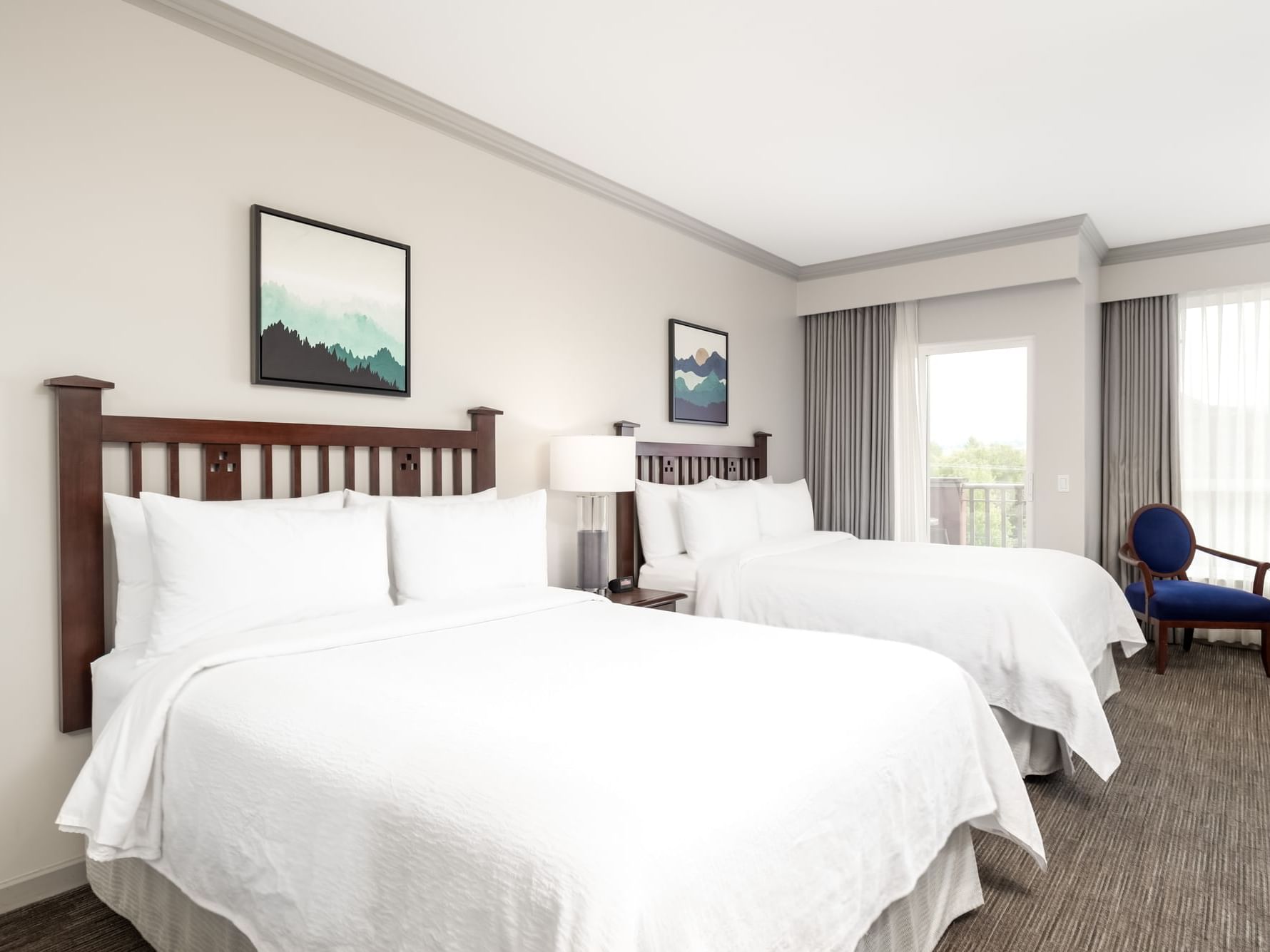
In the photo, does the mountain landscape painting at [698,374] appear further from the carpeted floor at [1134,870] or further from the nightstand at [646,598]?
the carpeted floor at [1134,870]

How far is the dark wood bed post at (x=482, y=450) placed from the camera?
335 centimetres

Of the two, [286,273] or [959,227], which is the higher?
[959,227]

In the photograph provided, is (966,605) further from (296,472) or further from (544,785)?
(296,472)

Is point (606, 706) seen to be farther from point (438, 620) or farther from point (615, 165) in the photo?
point (615, 165)

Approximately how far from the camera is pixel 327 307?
2.82 metres

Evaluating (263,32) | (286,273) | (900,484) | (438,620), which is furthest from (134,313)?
(900,484)

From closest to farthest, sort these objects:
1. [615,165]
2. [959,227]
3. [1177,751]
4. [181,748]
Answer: [181,748] → [1177,751] → [615,165] → [959,227]

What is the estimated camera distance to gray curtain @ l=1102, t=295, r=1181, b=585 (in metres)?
5.10

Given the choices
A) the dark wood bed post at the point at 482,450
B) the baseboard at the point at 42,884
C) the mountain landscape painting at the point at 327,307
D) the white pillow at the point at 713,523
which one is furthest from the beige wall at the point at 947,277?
the baseboard at the point at 42,884

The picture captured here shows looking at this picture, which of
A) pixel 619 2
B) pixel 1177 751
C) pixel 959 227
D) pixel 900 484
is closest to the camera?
pixel 619 2

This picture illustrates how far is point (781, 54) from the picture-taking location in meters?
2.78

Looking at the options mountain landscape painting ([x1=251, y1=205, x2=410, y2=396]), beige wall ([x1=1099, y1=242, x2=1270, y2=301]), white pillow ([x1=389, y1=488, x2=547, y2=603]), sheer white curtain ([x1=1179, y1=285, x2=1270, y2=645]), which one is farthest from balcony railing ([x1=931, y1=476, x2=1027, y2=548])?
mountain landscape painting ([x1=251, y1=205, x2=410, y2=396])

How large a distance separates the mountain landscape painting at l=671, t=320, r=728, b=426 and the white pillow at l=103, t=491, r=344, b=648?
2893mm

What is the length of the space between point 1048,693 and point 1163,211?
3228 millimetres
